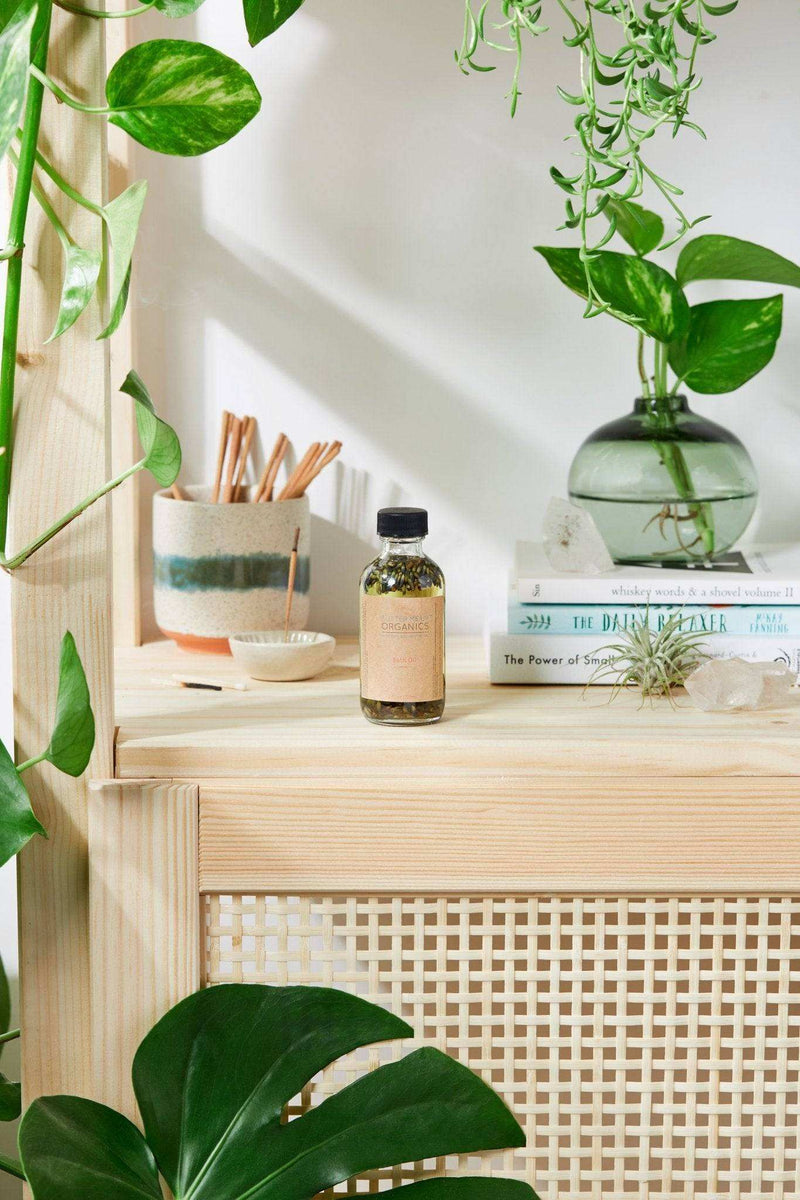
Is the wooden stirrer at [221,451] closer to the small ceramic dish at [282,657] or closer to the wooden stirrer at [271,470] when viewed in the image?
the wooden stirrer at [271,470]

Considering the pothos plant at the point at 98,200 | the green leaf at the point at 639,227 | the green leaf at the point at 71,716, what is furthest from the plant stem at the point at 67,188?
the green leaf at the point at 639,227

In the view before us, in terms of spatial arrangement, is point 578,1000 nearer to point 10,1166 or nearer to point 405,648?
point 405,648

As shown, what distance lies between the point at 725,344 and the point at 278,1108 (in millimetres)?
731

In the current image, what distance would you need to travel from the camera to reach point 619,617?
978 mm

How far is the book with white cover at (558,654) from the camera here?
0.97 m

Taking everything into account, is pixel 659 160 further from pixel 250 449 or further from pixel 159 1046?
pixel 159 1046

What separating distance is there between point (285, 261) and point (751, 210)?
0.46m

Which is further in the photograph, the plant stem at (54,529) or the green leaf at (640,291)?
the green leaf at (640,291)

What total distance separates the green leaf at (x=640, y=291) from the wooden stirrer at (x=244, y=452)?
34 cm

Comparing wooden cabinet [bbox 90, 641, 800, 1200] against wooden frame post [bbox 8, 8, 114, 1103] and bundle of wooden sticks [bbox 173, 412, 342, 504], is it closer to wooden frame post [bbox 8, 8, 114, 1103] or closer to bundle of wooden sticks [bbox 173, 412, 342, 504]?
wooden frame post [bbox 8, 8, 114, 1103]

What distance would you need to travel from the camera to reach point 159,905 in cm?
82

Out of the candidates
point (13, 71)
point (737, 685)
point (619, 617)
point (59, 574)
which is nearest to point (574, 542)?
point (619, 617)

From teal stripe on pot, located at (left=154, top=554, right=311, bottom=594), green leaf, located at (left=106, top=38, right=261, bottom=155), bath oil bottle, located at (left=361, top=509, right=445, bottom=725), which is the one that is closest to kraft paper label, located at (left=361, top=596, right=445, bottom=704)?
bath oil bottle, located at (left=361, top=509, right=445, bottom=725)

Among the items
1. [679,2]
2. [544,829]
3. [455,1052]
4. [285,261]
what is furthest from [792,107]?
[455,1052]
